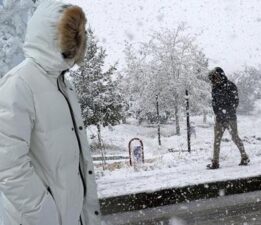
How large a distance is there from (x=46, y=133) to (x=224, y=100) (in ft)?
21.0

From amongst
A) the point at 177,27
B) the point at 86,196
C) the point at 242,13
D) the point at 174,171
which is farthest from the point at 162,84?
the point at 86,196

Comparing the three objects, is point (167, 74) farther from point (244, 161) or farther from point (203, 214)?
point (203, 214)

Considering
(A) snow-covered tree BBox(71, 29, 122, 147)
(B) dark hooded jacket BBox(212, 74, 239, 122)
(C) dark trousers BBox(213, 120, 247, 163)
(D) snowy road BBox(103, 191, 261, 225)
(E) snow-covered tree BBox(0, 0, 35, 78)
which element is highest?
(E) snow-covered tree BBox(0, 0, 35, 78)

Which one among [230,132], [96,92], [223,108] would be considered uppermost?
[223,108]

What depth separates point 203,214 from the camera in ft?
19.2

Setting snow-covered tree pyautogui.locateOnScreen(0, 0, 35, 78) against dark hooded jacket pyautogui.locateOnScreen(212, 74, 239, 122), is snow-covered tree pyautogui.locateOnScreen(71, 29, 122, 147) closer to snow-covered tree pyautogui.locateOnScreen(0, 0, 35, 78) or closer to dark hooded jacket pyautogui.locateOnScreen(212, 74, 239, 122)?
dark hooded jacket pyautogui.locateOnScreen(212, 74, 239, 122)

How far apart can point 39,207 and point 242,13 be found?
59683mm

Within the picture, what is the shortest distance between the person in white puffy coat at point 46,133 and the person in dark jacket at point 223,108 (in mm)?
6017

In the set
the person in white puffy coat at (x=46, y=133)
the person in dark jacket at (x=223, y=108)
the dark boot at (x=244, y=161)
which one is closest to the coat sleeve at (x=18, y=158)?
the person in white puffy coat at (x=46, y=133)

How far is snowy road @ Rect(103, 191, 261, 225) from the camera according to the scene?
5598 mm

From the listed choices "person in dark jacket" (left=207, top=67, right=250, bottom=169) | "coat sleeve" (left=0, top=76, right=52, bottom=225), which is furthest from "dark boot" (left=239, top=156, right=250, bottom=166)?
"coat sleeve" (left=0, top=76, right=52, bottom=225)

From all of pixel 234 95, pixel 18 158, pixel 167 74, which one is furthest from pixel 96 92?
pixel 18 158

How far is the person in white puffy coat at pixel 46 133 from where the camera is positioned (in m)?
2.05

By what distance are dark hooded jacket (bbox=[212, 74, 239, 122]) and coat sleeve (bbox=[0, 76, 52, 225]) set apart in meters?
6.31
